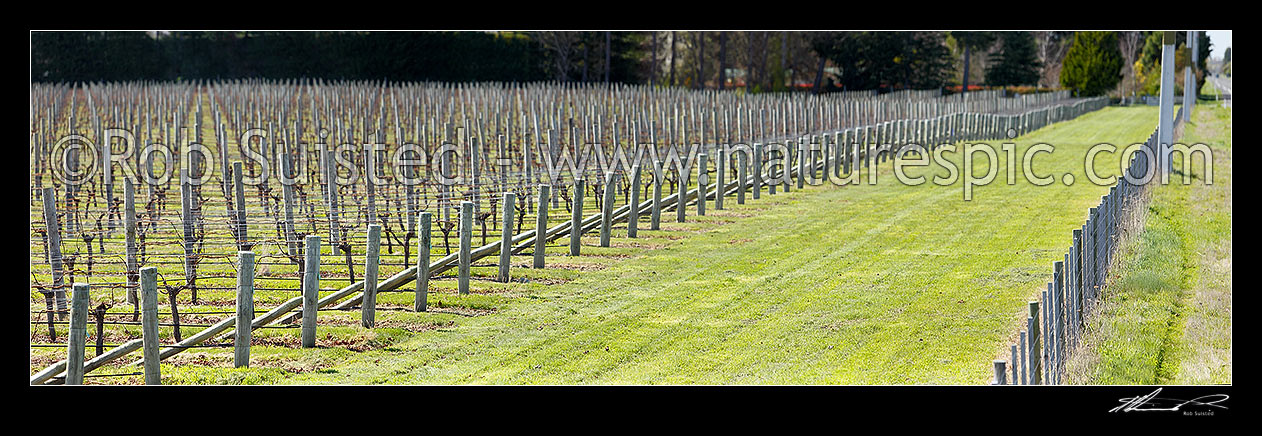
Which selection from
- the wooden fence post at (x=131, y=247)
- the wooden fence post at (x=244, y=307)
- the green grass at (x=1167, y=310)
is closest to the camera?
the green grass at (x=1167, y=310)

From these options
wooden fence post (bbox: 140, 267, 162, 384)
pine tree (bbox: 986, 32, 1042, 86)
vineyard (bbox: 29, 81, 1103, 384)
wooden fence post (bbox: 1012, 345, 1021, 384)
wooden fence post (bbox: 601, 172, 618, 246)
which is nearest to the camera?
wooden fence post (bbox: 1012, 345, 1021, 384)

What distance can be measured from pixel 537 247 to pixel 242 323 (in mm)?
4675

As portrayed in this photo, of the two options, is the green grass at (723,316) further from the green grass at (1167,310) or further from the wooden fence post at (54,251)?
the wooden fence post at (54,251)

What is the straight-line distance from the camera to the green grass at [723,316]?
29.8 feet

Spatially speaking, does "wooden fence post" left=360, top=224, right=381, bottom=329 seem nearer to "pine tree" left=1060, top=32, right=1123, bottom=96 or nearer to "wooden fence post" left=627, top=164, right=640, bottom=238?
"wooden fence post" left=627, top=164, right=640, bottom=238

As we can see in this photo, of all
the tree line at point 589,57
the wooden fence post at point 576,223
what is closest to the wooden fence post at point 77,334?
the wooden fence post at point 576,223

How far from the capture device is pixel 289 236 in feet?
45.3

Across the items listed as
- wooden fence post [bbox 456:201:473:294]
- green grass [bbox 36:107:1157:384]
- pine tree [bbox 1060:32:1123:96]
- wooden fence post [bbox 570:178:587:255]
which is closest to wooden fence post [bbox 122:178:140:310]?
green grass [bbox 36:107:1157:384]

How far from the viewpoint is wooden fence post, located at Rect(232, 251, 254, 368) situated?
349 inches

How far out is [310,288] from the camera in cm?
952

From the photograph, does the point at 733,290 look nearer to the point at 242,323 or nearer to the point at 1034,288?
the point at 1034,288

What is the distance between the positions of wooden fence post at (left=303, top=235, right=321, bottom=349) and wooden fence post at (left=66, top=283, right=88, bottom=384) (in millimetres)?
1751

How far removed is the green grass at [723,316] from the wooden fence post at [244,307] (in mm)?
135
